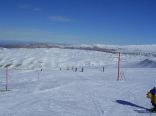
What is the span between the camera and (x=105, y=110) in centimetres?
1403

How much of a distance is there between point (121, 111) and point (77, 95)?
4876 mm

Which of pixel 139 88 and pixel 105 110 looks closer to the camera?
pixel 105 110

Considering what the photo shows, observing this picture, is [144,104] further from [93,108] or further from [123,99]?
[93,108]

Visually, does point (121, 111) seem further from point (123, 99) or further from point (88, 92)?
point (88, 92)

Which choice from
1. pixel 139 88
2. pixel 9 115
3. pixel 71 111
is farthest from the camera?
pixel 139 88

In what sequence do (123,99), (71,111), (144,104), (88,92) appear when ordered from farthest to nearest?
(88,92) < (123,99) < (144,104) < (71,111)

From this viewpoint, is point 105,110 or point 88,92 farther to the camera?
point 88,92

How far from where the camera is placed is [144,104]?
15617 mm

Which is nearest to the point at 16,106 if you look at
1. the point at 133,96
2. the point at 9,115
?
the point at 9,115

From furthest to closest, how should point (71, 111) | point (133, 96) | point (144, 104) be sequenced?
1. point (133, 96)
2. point (144, 104)
3. point (71, 111)

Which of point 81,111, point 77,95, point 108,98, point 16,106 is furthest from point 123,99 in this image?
point 16,106

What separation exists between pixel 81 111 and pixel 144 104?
13.0 ft

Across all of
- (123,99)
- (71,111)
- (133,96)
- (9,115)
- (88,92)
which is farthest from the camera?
(88,92)

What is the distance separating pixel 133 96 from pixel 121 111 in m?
4.52
